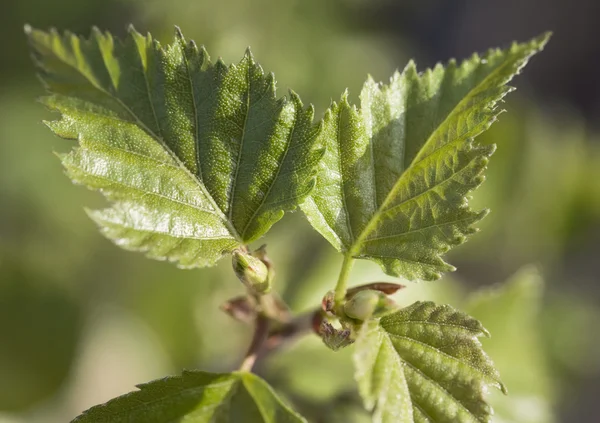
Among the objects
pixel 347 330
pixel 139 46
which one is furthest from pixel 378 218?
pixel 139 46

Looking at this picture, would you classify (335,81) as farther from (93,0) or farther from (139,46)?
(139,46)

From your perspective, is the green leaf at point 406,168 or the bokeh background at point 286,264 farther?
the bokeh background at point 286,264

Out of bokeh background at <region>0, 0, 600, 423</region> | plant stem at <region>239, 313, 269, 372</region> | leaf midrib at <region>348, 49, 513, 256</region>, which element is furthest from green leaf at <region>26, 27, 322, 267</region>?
bokeh background at <region>0, 0, 600, 423</region>

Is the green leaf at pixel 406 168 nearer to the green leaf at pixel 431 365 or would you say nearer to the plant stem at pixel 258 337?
the green leaf at pixel 431 365

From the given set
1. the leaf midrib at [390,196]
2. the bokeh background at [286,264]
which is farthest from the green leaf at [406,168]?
the bokeh background at [286,264]

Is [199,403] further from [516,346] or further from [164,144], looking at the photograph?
[516,346]
